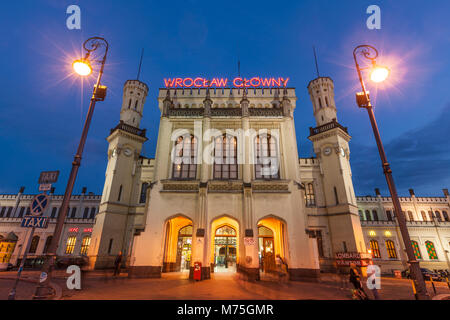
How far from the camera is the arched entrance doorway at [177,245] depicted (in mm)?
20250

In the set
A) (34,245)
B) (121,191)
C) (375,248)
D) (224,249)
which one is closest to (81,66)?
(121,191)

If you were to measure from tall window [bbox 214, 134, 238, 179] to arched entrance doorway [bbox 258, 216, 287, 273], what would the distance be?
5360mm

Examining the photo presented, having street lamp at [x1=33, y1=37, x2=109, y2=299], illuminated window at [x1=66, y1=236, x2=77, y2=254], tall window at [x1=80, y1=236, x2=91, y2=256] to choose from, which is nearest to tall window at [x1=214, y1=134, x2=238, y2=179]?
street lamp at [x1=33, y1=37, x2=109, y2=299]

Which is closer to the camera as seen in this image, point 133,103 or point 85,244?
point 133,103

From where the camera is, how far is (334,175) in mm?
25609

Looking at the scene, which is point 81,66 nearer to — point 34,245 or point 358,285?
point 358,285

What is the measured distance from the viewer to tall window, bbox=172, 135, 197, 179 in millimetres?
20250

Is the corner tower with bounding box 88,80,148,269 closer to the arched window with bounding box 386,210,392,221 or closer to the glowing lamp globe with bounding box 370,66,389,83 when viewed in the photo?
the glowing lamp globe with bounding box 370,66,389,83

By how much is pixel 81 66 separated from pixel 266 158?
16.1 meters

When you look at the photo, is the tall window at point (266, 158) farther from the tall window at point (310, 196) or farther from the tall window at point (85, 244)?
the tall window at point (85, 244)

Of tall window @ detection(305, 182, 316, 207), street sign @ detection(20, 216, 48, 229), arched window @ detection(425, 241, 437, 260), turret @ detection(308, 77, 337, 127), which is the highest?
turret @ detection(308, 77, 337, 127)

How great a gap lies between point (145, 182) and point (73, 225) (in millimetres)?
18190
